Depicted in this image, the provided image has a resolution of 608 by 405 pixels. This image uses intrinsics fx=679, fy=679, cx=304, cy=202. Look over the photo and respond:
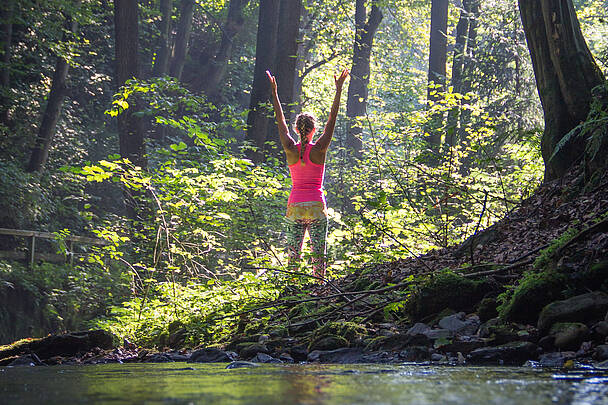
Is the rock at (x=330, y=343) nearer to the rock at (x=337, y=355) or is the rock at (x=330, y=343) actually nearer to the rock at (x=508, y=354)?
the rock at (x=337, y=355)

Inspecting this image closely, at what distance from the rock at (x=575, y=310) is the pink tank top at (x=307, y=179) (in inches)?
165

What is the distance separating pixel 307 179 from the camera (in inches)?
322

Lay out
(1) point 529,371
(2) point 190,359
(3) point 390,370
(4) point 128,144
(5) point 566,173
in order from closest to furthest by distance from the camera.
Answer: (1) point 529,371, (3) point 390,370, (2) point 190,359, (5) point 566,173, (4) point 128,144

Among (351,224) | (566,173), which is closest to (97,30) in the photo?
(351,224)

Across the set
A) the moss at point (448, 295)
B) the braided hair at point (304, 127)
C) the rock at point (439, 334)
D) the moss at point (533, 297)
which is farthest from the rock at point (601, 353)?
the braided hair at point (304, 127)

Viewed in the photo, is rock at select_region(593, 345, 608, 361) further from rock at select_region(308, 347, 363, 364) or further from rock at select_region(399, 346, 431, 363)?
rock at select_region(308, 347, 363, 364)

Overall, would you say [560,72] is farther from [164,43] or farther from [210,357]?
[164,43]

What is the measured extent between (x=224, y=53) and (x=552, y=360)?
28.1m

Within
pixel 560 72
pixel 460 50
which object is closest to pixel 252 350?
pixel 560 72

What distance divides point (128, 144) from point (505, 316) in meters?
11.9

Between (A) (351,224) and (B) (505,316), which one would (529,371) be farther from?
(A) (351,224)

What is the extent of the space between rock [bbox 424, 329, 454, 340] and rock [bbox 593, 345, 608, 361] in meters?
1.19

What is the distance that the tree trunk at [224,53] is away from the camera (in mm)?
30016

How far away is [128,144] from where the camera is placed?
15.2m
